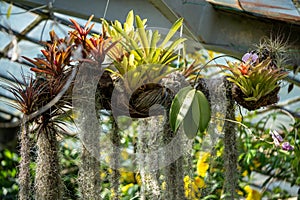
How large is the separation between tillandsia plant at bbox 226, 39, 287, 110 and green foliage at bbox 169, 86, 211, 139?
0.14 metres

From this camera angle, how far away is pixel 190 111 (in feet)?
5.39

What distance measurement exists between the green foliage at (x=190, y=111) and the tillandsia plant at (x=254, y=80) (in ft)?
0.46

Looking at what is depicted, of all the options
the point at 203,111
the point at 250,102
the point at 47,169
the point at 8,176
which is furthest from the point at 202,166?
the point at 8,176

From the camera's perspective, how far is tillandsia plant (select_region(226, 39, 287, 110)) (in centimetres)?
174

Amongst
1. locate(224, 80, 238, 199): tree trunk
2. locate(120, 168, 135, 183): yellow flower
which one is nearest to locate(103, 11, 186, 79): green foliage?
locate(224, 80, 238, 199): tree trunk

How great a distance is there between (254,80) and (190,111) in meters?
0.23

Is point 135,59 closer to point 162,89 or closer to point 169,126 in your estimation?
point 162,89

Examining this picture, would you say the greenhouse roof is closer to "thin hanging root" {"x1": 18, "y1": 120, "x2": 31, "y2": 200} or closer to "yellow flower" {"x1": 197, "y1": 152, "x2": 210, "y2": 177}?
"yellow flower" {"x1": 197, "y1": 152, "x2": 210, "y2": 177}

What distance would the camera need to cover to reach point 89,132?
1.63 m

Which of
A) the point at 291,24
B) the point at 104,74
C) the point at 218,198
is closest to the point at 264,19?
the point at 291,24

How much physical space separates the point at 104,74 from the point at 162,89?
162 mm

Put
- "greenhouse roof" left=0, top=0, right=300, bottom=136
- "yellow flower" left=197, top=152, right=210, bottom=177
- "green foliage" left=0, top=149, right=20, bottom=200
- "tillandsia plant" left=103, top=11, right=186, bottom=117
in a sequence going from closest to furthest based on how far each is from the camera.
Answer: "tillandsia plant" left=103, top=11, right=186, bottom=117, "greenhouse roof" left=0, top=0, right=300, bottom=136, "yellow flower" left=197, top=152, right=210, bottom=177, "green foliage" left=0, top=149, right=20, bottom=200

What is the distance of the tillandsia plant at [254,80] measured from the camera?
1.74 meters

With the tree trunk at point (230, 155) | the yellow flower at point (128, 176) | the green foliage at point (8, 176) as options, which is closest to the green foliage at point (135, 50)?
the tree trunk at point (230, 155)
